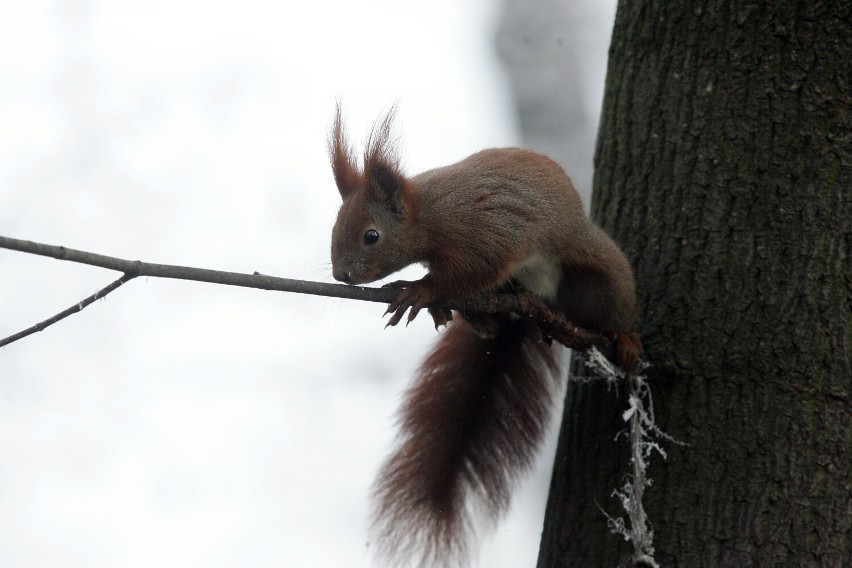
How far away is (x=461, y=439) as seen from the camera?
6.98 feet

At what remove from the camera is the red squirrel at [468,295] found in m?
1.91

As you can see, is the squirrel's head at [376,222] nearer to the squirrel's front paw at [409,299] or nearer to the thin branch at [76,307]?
the squirrel's front paw at [409,299]

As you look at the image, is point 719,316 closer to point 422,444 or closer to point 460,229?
point 460,229

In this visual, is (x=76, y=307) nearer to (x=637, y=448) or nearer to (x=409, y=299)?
(x=409, y=299)

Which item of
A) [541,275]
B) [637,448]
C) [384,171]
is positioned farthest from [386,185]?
[637,448]

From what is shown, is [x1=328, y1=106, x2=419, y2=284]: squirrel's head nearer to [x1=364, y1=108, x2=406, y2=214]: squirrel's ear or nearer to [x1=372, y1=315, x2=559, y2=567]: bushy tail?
[x1=364, y1=108, x2=406, y2=214]: squirrel's ear

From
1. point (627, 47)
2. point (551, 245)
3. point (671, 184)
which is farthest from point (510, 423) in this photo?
point (627, 47)

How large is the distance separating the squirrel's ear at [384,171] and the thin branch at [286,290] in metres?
0.24

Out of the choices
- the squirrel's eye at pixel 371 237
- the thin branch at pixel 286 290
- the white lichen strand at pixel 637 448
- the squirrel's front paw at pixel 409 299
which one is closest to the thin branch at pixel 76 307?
the thin branch at pixel 286 290

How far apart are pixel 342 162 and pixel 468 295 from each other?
41 cm

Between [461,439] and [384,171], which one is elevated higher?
[384,171]

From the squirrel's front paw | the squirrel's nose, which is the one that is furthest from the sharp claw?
the squirrel's nose

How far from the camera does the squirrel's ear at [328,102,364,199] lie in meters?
2.01

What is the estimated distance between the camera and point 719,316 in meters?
1.83
